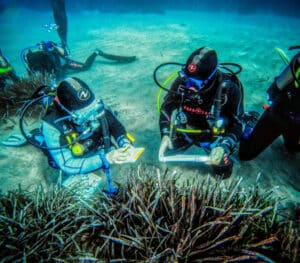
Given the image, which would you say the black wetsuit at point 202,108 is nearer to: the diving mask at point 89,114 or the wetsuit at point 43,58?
the diving mask at point 89,114

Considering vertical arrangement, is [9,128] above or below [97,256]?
below

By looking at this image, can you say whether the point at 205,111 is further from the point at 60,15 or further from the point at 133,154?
the point at 60,15

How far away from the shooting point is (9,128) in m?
5.87

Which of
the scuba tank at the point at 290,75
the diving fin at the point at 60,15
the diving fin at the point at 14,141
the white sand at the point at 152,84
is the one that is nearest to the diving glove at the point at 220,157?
the white sand at the point at 152,84

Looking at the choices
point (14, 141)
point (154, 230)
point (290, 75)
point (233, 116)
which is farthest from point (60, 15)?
point (154, 230)

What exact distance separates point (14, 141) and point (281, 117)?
588 cm

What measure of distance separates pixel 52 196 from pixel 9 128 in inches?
165

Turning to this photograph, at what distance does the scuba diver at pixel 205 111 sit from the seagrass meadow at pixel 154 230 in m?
0.99

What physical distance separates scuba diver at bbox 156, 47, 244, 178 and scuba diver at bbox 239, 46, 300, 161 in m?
0.70

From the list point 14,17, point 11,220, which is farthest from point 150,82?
point 14,17

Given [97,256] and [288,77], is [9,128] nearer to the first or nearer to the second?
[97,256]

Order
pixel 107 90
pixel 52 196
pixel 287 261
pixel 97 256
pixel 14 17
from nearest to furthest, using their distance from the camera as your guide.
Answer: pixel 287 261 → pixel 97 256 → pixel 52 196 → pixel 107 90 → pixel 14 17

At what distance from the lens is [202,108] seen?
375cm

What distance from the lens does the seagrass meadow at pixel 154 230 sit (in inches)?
77.5
